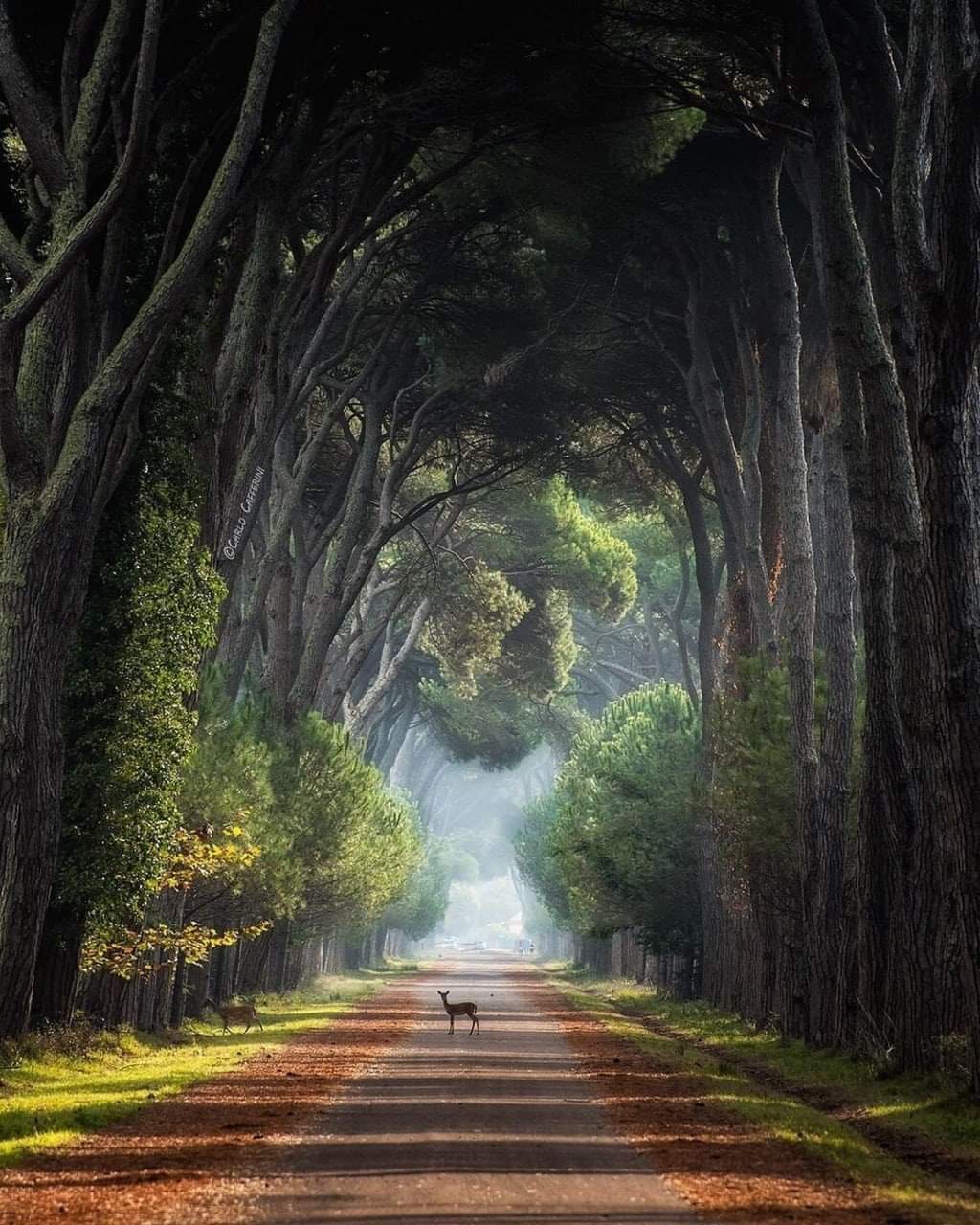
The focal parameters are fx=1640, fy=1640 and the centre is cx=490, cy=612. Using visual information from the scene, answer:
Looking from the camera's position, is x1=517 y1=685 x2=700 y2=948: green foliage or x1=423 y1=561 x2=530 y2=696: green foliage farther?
x1=423 y1=561 x2=530 y2=696: green foliage

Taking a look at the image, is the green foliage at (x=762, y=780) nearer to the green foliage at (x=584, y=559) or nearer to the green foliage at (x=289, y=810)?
the green foliage at (x=289, y=810)

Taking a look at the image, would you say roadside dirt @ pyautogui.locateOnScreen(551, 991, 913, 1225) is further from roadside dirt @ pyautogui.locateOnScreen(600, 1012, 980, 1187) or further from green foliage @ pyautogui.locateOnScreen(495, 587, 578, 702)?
green foliage @ pyautogui.locateOnScreen(495, 587, 578, 702)

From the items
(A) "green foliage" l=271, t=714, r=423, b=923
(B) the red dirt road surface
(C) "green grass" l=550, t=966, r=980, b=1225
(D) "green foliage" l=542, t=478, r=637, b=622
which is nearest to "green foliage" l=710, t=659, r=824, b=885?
(C) "green grass" l=550, t=966, r=980, b=1225

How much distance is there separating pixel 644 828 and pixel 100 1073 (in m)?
22.1

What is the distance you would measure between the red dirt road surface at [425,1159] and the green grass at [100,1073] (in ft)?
1.23

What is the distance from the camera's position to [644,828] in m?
38.1

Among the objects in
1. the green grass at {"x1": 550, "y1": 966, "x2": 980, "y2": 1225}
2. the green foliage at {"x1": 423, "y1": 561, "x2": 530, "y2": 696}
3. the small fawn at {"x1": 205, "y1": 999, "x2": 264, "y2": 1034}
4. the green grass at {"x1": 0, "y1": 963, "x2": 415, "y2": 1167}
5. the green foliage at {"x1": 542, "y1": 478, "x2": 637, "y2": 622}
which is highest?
the green foliage at {"x1": 542, "y1": 478, "x2": 637, "y2": 622}

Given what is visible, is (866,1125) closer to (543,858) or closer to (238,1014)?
(238,1014)

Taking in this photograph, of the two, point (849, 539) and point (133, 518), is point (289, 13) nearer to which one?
point (133, 518)

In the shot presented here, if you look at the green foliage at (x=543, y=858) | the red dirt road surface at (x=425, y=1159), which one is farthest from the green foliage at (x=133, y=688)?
the green foliage at (x=543, y=858)

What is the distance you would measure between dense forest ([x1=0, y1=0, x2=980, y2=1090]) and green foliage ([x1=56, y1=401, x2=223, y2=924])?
0.16ft

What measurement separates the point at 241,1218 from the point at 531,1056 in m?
13.4

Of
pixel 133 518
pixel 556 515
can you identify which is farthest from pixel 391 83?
pixel 556 515

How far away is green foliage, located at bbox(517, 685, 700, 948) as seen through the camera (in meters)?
37.8
